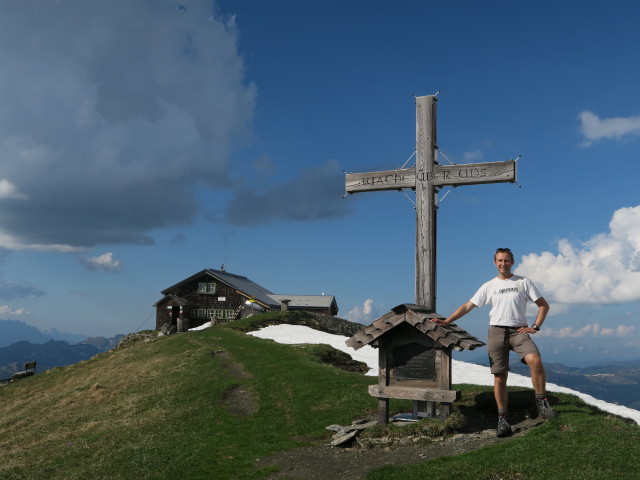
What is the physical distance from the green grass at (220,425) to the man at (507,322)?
3.76 feet

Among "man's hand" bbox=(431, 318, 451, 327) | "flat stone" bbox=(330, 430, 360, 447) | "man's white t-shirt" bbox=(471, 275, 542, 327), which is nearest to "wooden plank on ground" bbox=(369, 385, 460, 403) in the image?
"flat stone" bbox=(330, 430, 360, 447)

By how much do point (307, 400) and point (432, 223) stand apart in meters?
9.94

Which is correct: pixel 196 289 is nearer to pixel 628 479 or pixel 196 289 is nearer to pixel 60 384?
pixel 60 384

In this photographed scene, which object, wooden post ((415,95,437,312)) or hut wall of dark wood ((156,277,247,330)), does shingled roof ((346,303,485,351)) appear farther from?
hut wall of dark wood ((156,277,247,330))

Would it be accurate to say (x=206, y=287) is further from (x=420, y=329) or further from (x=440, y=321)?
(x=440, y=321)

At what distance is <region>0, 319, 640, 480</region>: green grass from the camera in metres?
10.4

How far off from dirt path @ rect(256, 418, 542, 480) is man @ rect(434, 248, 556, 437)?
66cm

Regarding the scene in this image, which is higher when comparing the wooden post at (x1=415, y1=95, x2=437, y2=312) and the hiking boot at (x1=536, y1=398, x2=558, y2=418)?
the wooden post at (x1=415, y1=95, x2=437, y2=312)

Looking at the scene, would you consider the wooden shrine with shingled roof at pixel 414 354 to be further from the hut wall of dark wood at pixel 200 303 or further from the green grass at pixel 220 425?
the hut wall of dark wood at pixel 200 303

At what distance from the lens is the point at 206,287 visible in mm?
65250

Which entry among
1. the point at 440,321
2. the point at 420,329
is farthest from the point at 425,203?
the point at 420,329

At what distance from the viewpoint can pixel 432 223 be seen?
1450 centimetres

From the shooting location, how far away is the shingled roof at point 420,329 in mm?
13195

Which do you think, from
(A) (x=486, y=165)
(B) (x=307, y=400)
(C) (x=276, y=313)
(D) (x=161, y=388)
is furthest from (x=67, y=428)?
(C) (x=276, y=313)
